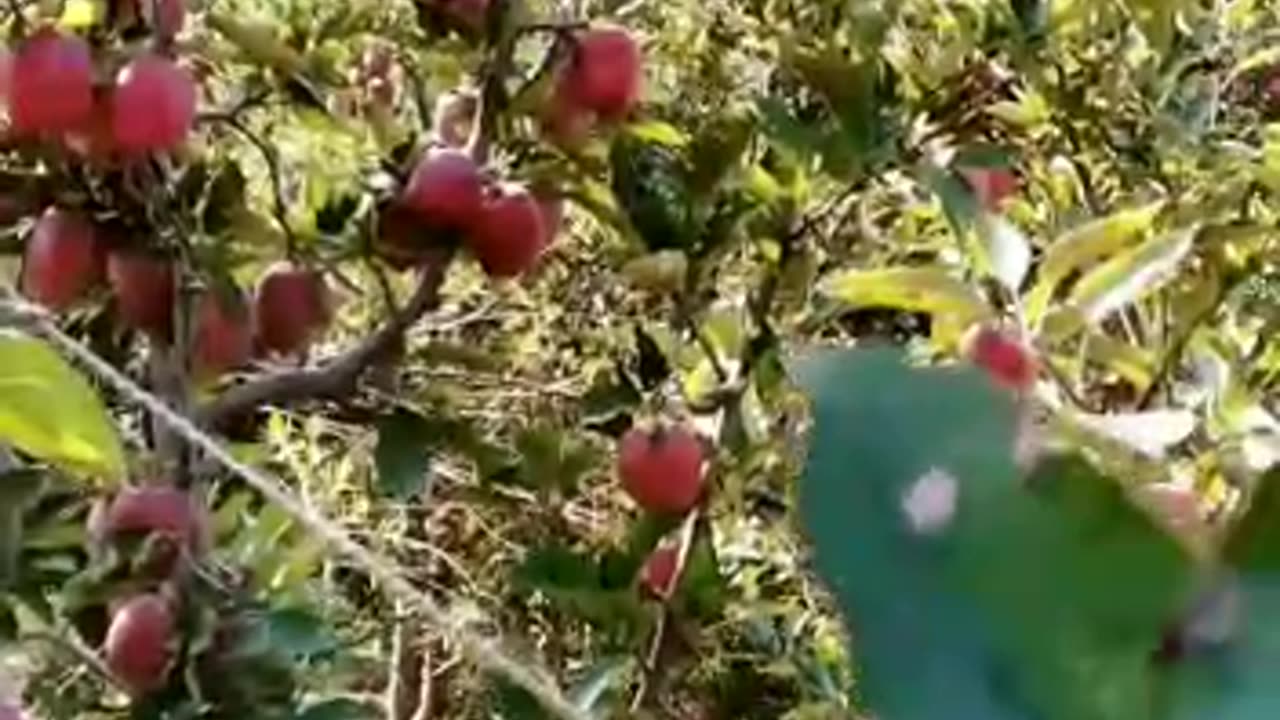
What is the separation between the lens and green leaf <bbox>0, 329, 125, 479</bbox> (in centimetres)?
44

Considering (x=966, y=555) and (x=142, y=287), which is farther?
(x=142, y=287)

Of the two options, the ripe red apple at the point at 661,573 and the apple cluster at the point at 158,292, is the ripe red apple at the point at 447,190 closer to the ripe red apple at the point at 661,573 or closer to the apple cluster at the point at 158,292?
the apple cluster at the point at 158,292

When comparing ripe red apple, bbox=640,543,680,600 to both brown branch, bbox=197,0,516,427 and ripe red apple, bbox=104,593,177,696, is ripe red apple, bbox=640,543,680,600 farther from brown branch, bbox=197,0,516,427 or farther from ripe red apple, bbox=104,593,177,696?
ripe red apple, bbox=104,593,177,696

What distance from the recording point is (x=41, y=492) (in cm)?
107

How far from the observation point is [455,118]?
138 cm

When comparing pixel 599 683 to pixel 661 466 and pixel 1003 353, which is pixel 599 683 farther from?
pixel 1003 353

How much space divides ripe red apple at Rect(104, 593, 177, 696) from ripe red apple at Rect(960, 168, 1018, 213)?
0.43 metres

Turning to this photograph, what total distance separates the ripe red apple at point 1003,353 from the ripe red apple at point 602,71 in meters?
0.37

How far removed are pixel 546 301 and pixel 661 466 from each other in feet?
1.43

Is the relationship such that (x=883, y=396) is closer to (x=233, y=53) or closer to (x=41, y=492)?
(x=41, y=492)

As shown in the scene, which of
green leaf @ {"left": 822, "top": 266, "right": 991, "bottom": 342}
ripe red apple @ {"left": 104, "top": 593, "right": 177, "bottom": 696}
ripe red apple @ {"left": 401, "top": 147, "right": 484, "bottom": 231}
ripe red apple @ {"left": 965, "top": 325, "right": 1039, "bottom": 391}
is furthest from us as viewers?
ripe red apple @ {"left": 401, "top": 147, "right": 484, "bottom": 231}

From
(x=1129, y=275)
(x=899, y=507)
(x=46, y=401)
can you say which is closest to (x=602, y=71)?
(x=1129, y=275)

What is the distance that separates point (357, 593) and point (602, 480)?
0.25 meters

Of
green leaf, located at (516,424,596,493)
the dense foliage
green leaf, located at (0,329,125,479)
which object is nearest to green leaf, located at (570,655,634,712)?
the dense foliage
